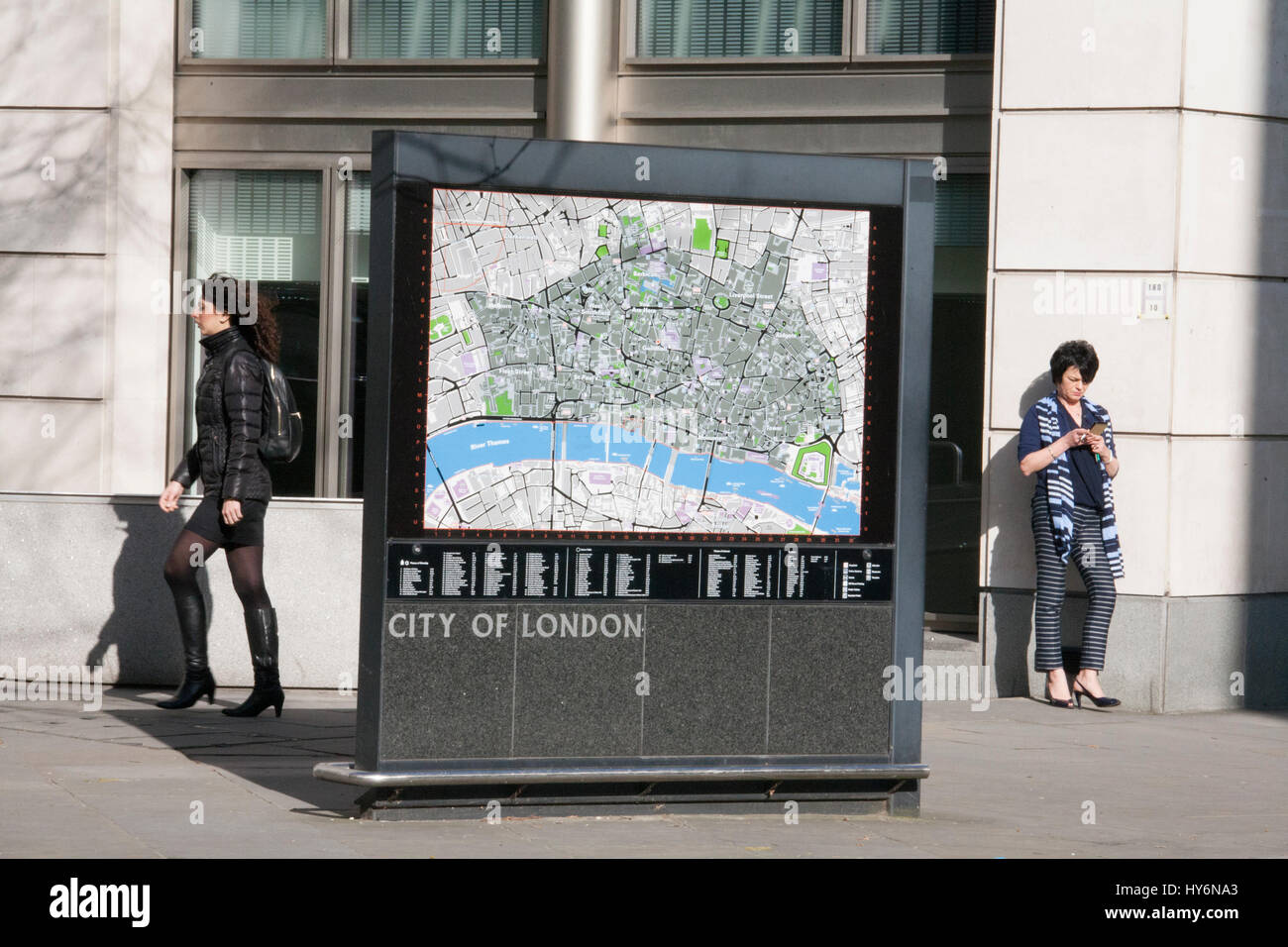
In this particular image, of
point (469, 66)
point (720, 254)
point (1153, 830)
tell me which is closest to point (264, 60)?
point (469, 66)

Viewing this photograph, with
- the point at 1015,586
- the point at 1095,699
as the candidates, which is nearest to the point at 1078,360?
the point at 1015,586

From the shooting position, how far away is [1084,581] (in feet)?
32.1

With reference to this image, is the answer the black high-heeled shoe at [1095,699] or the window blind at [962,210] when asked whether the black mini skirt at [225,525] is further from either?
the black high-heeled shoe at [1095,699]

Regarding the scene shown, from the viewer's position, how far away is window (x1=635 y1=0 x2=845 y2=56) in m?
10.7

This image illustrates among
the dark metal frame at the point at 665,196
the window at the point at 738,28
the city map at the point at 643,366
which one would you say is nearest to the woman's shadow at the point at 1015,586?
the window at the point at 738,28

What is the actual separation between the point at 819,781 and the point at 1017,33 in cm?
529

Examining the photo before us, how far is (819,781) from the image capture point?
6570 millimetres

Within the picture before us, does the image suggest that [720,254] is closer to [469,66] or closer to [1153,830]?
[1153,830]

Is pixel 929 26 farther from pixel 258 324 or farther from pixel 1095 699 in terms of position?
pixel 258 324

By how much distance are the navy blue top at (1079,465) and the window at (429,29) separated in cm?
400

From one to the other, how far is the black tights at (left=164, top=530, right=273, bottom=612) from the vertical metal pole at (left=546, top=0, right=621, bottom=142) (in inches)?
134

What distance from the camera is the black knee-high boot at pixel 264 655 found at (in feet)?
27.8

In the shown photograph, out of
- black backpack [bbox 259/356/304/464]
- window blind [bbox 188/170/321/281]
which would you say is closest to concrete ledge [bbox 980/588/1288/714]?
black backpack [bbox 259/356/304/464]
